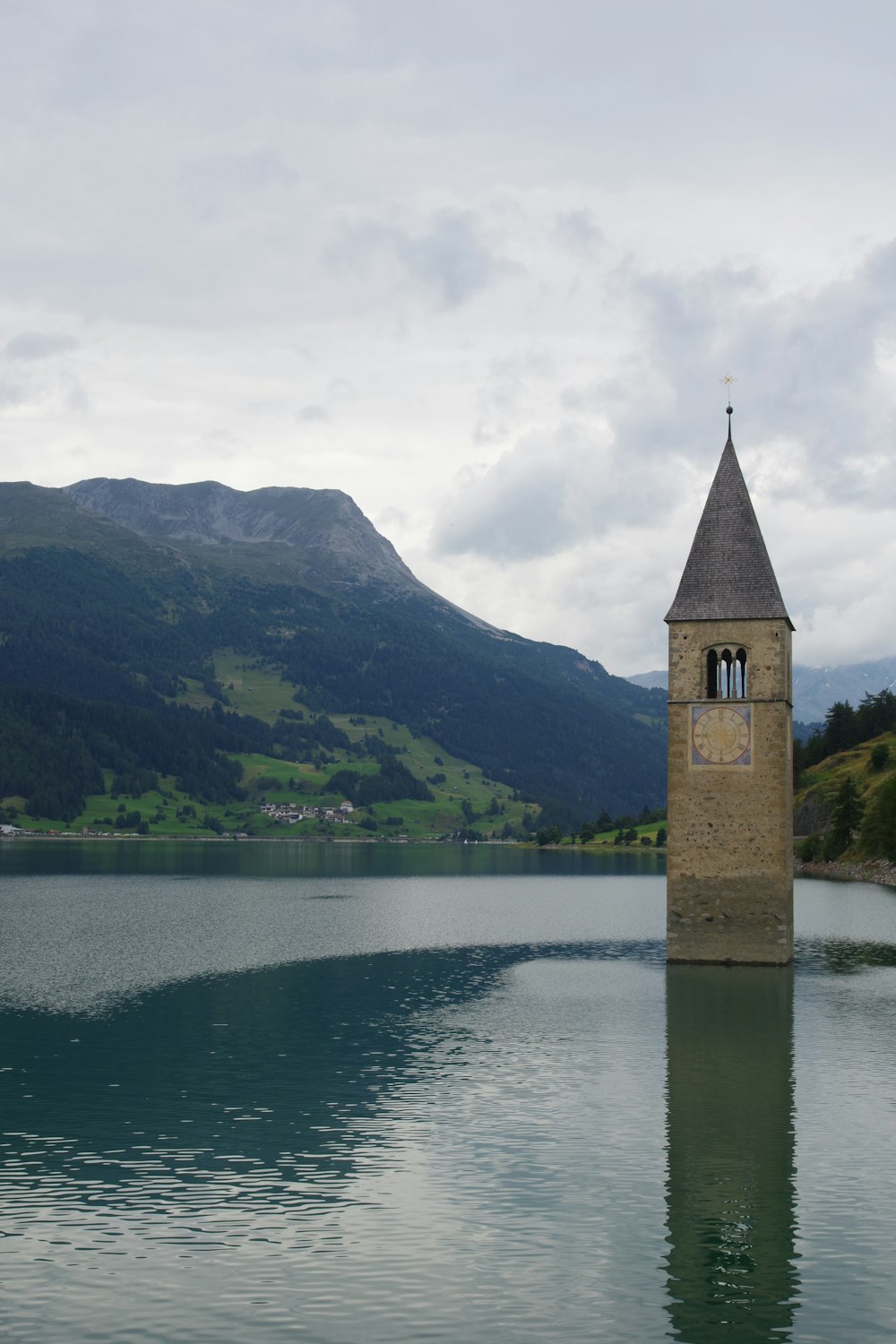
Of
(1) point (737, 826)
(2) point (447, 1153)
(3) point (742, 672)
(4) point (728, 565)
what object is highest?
(4) point (728, 565)

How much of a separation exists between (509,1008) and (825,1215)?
2680 centimetres

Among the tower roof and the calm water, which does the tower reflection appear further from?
the tower roof

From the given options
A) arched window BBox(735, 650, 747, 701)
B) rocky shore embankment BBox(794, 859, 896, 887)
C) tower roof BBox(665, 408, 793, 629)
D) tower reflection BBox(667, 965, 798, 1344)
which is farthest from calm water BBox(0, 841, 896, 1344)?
rocky shore embankment BBox(794, 859, 896, 887)

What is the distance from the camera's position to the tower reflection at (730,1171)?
69.1 feet

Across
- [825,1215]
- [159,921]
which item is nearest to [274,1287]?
[825,1215]

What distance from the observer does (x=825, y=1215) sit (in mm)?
25375

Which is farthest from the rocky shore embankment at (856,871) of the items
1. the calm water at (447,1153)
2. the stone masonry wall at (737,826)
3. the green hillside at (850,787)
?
the stone masonry wall at (737,826)

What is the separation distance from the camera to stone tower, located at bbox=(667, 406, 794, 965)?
192 feet

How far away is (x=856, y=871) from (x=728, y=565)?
8503cm

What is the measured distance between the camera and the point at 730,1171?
28.5m

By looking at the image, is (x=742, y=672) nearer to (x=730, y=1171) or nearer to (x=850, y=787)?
(x=730, y=1171)

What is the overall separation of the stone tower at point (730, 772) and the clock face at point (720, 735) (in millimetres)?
40

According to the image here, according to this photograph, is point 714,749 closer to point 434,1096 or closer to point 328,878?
point 434,1096

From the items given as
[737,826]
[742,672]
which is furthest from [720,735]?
[737,826]
